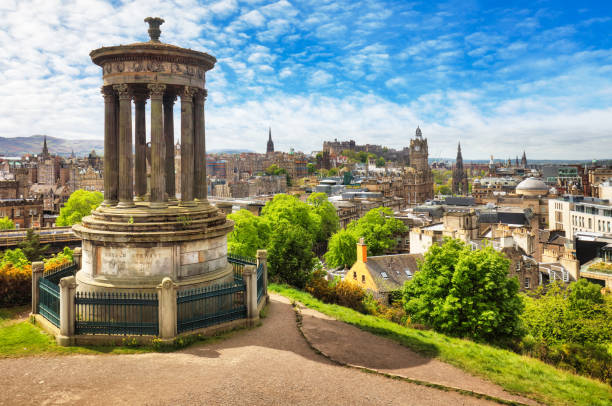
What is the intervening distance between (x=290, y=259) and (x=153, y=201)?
1392 centimetres

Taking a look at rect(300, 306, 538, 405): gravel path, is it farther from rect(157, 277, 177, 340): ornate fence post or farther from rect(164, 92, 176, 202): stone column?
rect(164, 92, 176, 202): stone column

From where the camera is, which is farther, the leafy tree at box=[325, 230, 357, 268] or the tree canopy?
the leafy tree at box=[325, 230, 357, 268]

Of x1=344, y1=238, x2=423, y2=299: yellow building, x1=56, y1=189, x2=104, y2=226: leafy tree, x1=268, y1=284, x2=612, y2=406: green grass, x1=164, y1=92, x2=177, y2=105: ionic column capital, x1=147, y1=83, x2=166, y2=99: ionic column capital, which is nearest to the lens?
x1=268, y1=284, x2=612, y2=406: green grass

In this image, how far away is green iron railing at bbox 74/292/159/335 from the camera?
15.4 m

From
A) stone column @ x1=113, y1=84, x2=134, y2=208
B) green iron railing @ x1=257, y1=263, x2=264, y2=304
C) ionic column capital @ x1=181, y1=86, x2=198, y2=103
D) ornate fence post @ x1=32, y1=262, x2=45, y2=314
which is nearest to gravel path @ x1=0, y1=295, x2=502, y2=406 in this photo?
green iron railing @ x1=257, y1=263, x2=264, y2=304

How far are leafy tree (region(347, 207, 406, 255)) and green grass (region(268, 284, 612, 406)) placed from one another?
41524 mm

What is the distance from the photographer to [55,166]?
16788cm

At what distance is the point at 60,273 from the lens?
67.6ft

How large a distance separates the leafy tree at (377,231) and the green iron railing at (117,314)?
45567 mm

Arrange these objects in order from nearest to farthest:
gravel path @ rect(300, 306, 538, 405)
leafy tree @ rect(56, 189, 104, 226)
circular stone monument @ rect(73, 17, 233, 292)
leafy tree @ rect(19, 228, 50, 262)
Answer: gravel path @ rect(300, 306, 538, 405) → circular stone monument @ rect(73, 17, 233, 292) → leafy tree @ rect(19, 228, 50, 262) → leafy tree @ rect(56, 189, 104, 226)

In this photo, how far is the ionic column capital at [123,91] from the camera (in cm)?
1868

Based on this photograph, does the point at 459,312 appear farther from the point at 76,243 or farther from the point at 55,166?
the point at 55,166

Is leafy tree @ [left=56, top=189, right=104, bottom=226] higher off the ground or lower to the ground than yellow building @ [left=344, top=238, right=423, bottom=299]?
higher

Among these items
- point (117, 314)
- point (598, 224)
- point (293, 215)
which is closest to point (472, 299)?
point (117, 314)
